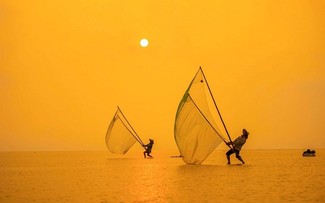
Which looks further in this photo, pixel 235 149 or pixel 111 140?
pixel 111 140

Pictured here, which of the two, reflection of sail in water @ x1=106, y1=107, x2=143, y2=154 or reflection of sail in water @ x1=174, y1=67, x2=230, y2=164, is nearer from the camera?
reflection of sail in water @ x1=174, y1=67, x2=230, y2=164

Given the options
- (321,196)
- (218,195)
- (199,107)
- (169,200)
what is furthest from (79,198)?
A: (199,107)

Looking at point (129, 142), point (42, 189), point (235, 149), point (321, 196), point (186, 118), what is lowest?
point (321, 196)

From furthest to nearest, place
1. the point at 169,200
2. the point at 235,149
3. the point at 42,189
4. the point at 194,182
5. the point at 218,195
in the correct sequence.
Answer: the point at 235,149
the point at 194,182
the point at 42,189
the point at 218,195
the point at 169,200

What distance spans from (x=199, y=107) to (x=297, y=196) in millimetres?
16764

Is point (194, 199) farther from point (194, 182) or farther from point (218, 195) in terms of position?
point (194, 182)

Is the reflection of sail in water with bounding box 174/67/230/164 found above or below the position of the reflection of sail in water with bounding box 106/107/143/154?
below

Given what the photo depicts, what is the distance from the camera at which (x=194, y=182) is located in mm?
22641

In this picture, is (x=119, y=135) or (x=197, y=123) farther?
(x=119, y=135)

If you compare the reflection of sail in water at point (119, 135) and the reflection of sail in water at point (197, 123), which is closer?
the reflection of sail in water at point (197, 123)

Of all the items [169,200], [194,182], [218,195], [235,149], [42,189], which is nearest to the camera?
[169,200]

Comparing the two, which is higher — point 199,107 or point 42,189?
point 199,107

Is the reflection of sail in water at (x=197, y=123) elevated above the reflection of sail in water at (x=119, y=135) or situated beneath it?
situated beneath

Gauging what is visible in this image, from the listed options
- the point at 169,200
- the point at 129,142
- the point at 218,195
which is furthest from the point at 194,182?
the point at 129,142
